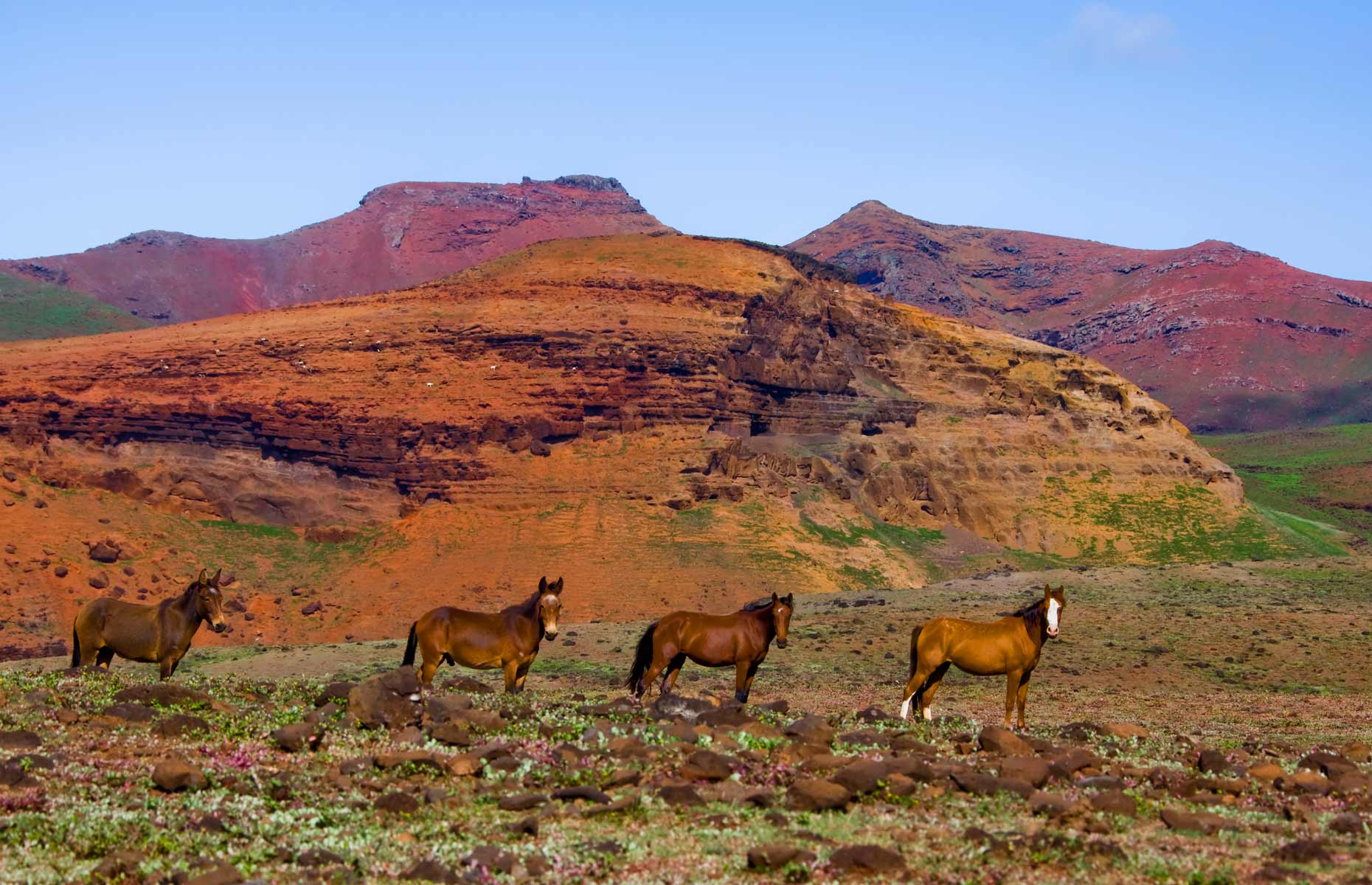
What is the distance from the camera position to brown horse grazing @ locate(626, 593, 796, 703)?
2384 centimetres

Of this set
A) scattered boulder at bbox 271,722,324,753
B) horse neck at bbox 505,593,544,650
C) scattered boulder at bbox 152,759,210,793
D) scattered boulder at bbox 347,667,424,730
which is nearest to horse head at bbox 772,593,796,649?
horse neck at bbox 505,593,544,650

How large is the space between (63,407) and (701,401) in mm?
31758

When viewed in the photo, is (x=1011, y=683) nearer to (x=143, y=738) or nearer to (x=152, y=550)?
(x=143, y=738)

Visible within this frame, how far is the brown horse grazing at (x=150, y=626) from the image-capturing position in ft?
81.5

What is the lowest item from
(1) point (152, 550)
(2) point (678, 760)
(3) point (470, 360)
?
(1) point (152, 550)

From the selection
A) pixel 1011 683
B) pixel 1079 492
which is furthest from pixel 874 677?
pixel 1079 492

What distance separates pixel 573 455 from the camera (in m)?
76.9

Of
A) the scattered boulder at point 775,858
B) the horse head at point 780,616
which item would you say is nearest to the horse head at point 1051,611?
the horse head at point 780,616

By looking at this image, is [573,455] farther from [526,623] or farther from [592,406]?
[526,623]

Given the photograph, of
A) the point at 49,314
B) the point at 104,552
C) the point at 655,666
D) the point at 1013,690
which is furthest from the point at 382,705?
the point at 49,314

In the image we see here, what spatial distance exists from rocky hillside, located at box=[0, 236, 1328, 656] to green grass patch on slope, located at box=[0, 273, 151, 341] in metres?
66.6

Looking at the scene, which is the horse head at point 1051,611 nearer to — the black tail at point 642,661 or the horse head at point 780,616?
the horse head at point 780,616

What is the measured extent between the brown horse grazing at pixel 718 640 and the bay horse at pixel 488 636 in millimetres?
1694

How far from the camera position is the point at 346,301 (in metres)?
89.3
